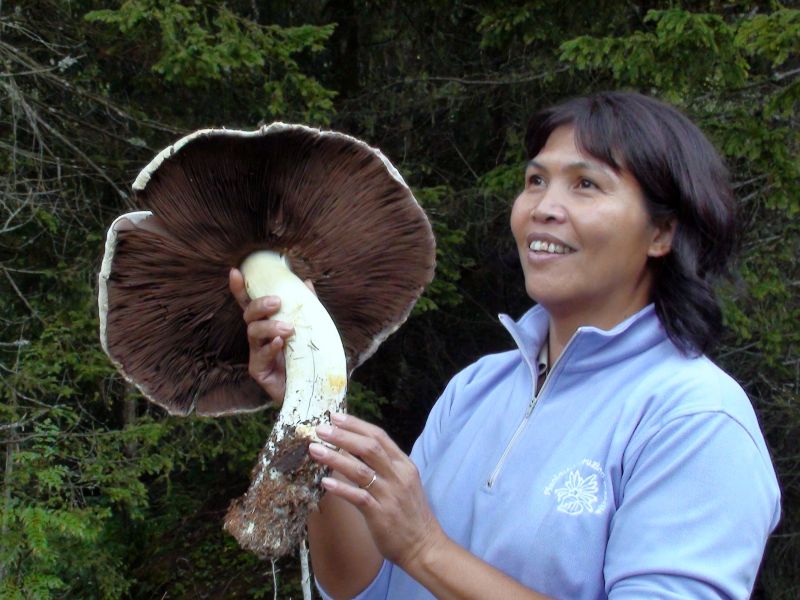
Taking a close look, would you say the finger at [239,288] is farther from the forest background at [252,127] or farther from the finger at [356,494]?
the forest background at [252,127]

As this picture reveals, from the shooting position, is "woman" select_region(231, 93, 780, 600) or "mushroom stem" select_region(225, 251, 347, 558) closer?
"woman" select_region(231, 93, 780, 600)

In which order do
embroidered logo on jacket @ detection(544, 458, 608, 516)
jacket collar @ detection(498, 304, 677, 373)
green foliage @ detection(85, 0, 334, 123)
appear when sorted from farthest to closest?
green foliage @ detection(85, 0, 334, 123) < jacket collar @ detection(498, 304, 677, 373) < embroidered logo on jacket @ detection(544, 458, 608, 516)

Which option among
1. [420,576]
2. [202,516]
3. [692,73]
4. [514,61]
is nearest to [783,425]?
[692,73]

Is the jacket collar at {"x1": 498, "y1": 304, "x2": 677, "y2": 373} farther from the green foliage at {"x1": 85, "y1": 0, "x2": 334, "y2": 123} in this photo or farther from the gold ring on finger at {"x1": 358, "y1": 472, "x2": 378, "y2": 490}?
the green foliage at {"x1": 85, "y1": 0, "x2": 334, "y2": 123}

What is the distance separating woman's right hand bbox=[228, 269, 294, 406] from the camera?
2.15 meters

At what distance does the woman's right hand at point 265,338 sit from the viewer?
2152mm

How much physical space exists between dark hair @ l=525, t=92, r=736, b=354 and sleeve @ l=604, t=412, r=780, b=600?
10.2 inches

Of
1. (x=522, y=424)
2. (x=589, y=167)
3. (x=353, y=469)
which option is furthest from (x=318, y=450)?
(x=589, y=167)

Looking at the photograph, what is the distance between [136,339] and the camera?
236cm

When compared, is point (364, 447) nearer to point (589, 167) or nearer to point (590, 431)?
point (590, 431)

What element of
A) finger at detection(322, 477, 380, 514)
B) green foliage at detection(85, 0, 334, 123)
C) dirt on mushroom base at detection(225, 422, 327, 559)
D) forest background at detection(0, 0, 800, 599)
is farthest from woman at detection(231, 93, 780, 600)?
green foliage at detection(85, 0, 334, 123)

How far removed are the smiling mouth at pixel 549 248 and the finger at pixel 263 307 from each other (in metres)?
0.65

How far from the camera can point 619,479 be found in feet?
5.48

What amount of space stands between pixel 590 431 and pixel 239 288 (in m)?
0.99
